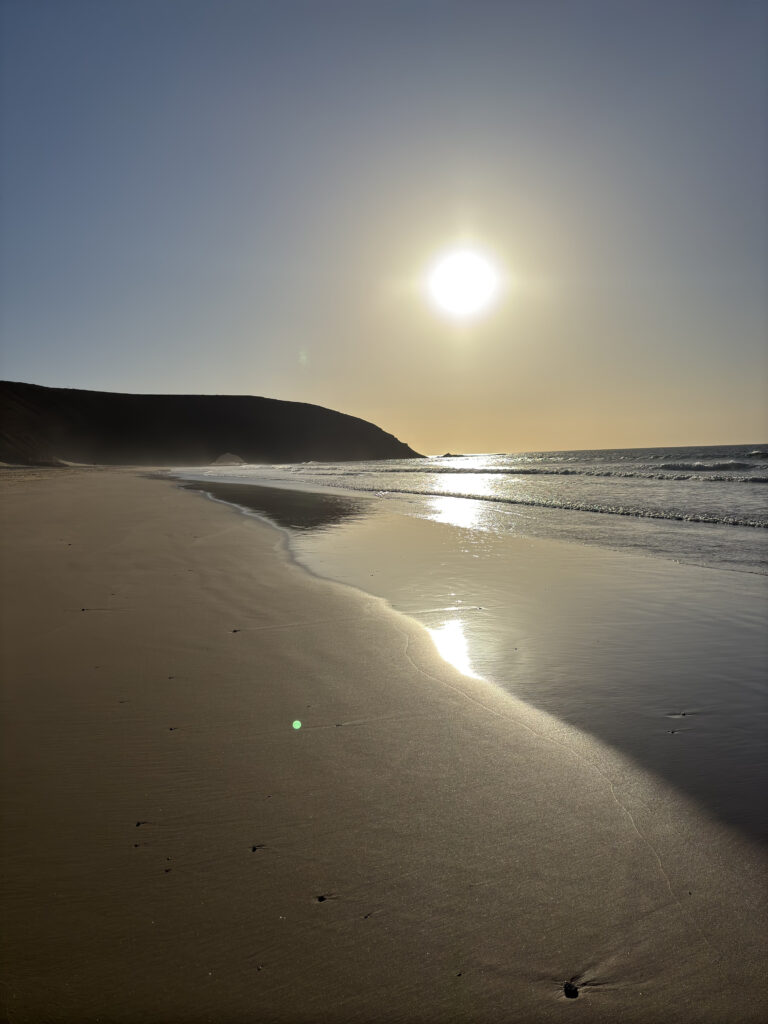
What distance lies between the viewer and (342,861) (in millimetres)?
2127

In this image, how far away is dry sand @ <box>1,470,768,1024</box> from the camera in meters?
1.65

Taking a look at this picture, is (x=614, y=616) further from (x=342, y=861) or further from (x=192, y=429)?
(x=192, y=429)

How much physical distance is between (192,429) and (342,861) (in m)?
150

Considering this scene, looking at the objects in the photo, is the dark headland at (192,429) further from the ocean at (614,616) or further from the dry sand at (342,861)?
the dry sand at (342,861)

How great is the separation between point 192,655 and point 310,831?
2383 millimetres

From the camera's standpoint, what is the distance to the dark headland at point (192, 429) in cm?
12425

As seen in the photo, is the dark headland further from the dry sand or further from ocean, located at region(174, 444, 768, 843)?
the dry sand

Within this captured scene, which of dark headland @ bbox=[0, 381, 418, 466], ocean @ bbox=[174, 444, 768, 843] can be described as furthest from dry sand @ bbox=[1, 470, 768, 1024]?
dark headland @ bbox=[0, 381, 418, 466]

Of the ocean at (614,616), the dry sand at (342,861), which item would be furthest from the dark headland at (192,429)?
the dry sand at (342,861)

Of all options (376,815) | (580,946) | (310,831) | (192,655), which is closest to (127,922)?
(310,831)

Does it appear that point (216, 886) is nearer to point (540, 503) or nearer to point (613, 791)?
point (613, 791)

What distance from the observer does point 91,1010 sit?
5.25ft

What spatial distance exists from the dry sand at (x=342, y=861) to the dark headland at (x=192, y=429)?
4723 inches

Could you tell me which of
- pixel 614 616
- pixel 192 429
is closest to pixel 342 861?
pixel 614 616
